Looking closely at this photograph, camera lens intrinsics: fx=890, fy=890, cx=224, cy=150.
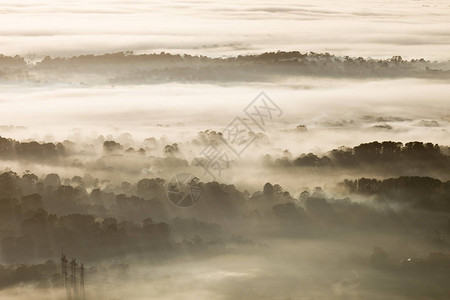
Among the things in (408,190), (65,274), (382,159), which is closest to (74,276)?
(65,274)

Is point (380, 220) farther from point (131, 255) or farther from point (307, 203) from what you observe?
point (131, 255)

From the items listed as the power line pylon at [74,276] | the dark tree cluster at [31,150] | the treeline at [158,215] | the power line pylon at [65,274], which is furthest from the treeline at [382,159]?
the power line pylon at [74,276]

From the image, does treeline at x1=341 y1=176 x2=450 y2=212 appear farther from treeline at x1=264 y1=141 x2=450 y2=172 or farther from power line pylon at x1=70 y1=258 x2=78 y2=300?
power line pylon at x1=70 y1=258 x2=78 y2=300

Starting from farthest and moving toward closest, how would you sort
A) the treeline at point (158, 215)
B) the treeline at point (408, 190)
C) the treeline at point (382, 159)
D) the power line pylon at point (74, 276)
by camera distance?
the treeline at point (382, 159) < the treeline at point (408, 190) < the treeline at point (158, 215) < the power line pylon at point (74, 276)

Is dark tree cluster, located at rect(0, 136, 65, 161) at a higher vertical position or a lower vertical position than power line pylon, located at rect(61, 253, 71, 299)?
higher

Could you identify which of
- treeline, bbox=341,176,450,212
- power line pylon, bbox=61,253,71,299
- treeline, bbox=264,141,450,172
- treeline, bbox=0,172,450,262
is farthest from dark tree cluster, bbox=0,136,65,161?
power line pylon, bbox=61,253,71,299

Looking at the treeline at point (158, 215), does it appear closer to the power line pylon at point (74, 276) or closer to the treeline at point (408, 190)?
the treeline at point (408, 190)

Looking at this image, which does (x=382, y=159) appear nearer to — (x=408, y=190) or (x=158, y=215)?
(x=408, y=190)

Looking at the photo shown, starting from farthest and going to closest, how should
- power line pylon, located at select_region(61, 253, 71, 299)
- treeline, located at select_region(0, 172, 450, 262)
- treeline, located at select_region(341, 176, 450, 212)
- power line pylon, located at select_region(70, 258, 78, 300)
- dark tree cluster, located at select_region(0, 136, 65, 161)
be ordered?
dark tree cluster, located at select_region(0, 136, 65, 161) → treeline, located at select_region(341, 176, 450, 212) → treeline, located at select_region(0, 172, 450, 262) → power line pylon, located at select_region(61, 253, 71, 299) → power line pylon, located at select_region(70, 258, 78, 300)

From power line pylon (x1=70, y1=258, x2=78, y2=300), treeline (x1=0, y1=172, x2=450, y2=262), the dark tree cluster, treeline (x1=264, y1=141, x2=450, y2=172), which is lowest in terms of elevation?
power line pylon (x1=70, y1=258, x2=78, y2=300)

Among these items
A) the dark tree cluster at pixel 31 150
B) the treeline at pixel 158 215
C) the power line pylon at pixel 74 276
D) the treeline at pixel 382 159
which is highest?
the dark tree cluster at pixel 31 150

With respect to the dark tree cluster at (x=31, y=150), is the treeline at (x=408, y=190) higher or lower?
lower
